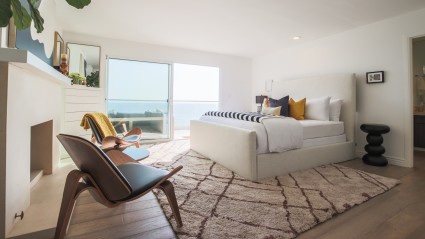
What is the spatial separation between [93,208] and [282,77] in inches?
178

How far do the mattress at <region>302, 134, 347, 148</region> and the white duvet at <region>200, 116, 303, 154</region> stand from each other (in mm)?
204

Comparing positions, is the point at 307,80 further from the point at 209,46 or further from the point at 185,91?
the point at 185,91

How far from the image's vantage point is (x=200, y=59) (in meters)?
5.11

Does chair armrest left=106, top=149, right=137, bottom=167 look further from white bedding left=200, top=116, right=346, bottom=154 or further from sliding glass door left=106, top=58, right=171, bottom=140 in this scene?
sliding glass door left=106, top=58, right=171, bottom=140

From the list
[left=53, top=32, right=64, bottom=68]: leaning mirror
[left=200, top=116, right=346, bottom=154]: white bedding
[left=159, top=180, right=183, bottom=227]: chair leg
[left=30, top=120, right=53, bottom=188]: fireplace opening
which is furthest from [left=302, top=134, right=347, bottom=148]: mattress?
[left=53, top=32, right=64, bottom=68]: leaning mirror

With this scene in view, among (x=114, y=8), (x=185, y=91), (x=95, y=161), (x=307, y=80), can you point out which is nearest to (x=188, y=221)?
(x=95, y=161)

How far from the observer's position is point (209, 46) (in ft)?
15.4

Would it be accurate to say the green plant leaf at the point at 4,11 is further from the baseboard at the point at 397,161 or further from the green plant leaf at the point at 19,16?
the baseboard at the point at 397,161

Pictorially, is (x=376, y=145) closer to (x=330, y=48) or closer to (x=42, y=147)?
(x=330, y=48)

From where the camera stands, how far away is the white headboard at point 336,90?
336 cm

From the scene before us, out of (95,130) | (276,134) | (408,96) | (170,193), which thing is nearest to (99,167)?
(170,193)

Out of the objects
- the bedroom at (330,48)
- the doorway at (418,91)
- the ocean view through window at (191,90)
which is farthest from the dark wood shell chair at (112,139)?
the doorway at (418,91)

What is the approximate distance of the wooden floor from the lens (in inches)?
54.3

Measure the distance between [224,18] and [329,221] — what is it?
2.93 meters
